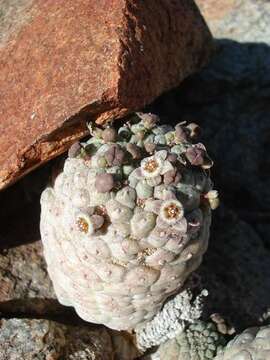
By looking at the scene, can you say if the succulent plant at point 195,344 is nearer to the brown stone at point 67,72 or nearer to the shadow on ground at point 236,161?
the shadow on ground at point 236,161

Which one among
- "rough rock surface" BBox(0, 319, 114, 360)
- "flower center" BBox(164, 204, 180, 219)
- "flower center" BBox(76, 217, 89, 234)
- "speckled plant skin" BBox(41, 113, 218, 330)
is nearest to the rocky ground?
"rough rock surface" BBox(0, 319, 114, 360)

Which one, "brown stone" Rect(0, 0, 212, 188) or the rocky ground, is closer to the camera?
"brown stone" Rect(0, 0, 212, 188)

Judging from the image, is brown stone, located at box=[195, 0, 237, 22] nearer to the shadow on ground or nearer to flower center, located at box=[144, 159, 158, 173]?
the shadow on ground

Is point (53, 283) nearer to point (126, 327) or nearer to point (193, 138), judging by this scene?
point (126, 327)

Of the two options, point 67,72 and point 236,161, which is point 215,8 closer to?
point 236,161

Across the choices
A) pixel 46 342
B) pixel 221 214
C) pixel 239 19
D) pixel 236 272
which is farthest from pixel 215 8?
pixel 46 342

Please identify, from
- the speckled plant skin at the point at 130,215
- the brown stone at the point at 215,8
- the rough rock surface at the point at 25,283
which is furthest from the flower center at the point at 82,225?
the brown stone at the point at 215,8
